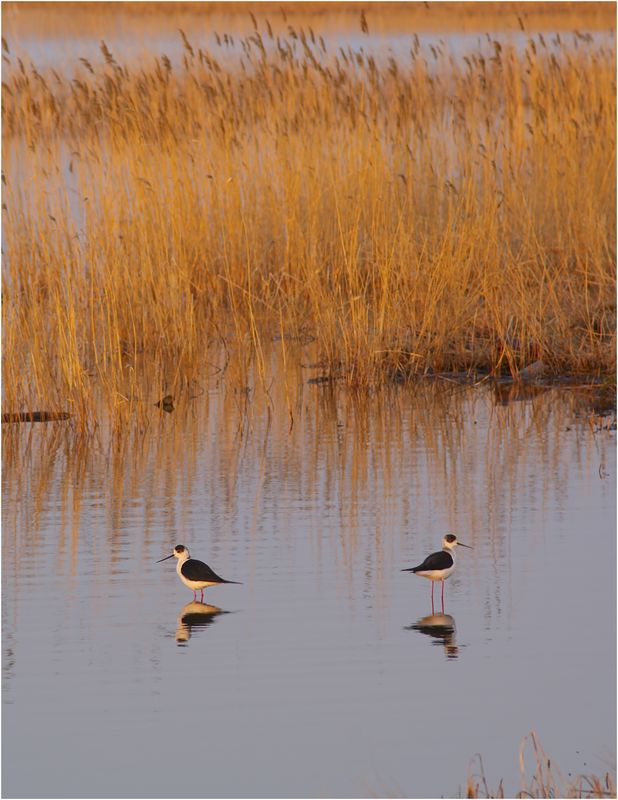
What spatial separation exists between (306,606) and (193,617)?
1.23 ft

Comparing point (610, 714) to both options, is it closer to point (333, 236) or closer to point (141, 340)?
point (141, 340)

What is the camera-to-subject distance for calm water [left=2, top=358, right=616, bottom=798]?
3.98 metres

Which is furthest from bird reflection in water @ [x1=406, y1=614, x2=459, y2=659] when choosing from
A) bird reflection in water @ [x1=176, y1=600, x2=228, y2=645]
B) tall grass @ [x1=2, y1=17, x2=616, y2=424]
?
tall grass @ [x1=2, y1=17, x2=616, y2=424]

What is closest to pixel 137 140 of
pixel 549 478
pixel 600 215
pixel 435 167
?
pixel 435 167

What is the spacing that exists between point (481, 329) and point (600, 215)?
188 cm

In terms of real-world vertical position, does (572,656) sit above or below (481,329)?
below

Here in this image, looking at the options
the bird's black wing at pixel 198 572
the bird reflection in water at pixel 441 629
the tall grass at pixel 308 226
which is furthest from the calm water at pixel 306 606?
the tall grass at pixel 308 226

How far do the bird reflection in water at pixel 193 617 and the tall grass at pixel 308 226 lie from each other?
2765mm

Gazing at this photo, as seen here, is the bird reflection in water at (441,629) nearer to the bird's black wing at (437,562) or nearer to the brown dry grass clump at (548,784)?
the bird's black wing at (437,562)

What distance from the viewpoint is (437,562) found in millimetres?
5188

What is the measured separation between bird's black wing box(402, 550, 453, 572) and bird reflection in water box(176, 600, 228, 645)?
2.22 ft

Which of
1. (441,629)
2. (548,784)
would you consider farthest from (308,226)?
(548,784)

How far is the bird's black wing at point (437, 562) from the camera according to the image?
5184mm

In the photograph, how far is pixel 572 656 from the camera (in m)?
4.62
